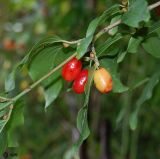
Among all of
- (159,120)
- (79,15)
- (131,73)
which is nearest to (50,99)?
(131,73)

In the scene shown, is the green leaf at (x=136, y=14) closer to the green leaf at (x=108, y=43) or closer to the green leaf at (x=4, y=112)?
the green leaf at (x=108, y=43)

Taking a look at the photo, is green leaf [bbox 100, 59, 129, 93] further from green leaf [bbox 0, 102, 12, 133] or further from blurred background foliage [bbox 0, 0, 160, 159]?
blurred background foliage [bbox 0, 0, 160, 159]

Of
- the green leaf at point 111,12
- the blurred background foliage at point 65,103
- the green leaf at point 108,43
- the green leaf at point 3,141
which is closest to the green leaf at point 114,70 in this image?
the green leaf at point 108,43

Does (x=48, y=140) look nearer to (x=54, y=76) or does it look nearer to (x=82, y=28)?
(x=82, y=28)

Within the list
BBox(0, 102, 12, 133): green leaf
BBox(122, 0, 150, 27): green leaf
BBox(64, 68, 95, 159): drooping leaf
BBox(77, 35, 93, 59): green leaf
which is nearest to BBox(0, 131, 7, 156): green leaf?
BBox(0, 102, 12, 133): green leaf

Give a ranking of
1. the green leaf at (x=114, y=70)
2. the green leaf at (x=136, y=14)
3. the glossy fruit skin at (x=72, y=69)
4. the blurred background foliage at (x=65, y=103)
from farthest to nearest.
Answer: the blurred background foliage at (x=65, y=103)
the green leaf at (x=114, y=70)
the glossy fruit skin at (x=72, y=69)
the green leaf at (x=136, y=14)
